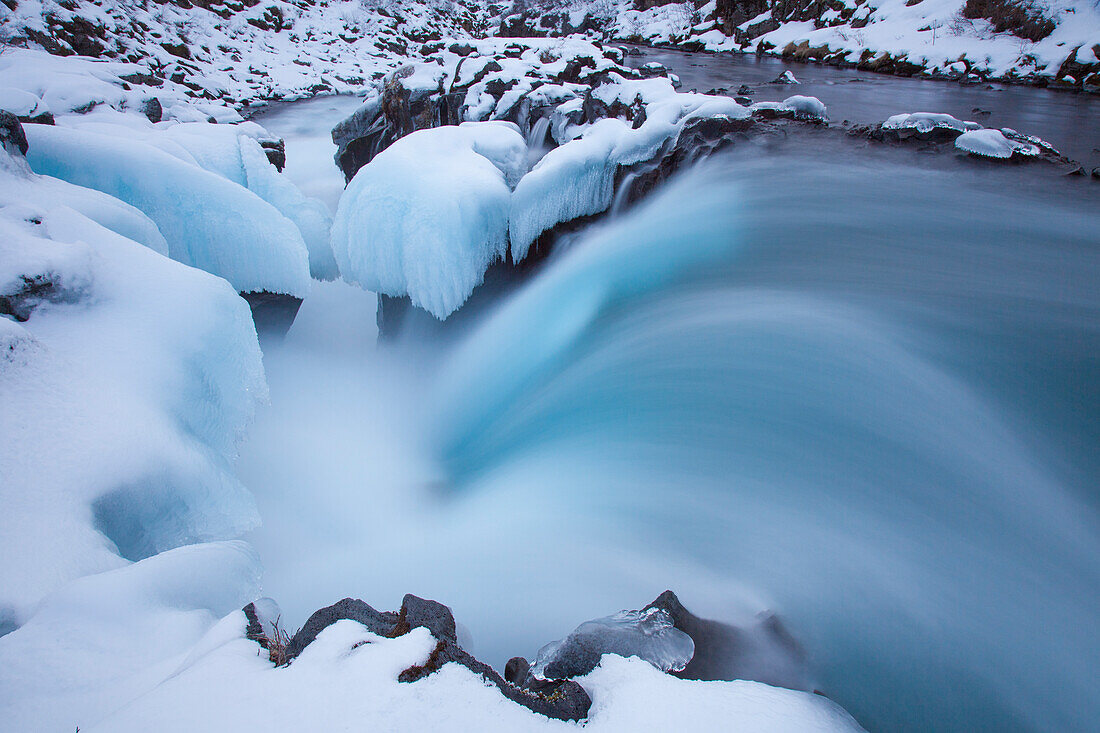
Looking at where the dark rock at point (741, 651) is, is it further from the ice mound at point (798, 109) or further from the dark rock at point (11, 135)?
the ice mound at point (798, 109)

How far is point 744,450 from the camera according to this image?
2.61 metres

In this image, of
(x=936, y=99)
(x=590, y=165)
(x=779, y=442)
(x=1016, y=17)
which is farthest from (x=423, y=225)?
(x=1016, y=17)

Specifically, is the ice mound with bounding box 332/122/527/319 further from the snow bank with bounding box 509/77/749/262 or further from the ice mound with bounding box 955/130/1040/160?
the ice mound with bounding box 955/130/1040/160

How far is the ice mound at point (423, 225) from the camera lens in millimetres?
4074

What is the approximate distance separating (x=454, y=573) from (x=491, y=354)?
2.09 meters

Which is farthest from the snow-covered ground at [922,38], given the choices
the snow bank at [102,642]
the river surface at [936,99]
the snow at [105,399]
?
the snow bank at [102,642]

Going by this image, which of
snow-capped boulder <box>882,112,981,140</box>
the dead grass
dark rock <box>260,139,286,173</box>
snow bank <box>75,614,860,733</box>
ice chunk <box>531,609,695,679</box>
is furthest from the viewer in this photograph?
the dead grass

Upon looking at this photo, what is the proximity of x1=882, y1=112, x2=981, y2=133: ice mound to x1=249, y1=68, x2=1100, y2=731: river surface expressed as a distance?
1.96 feet

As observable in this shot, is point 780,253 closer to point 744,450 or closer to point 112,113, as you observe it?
point 744,450

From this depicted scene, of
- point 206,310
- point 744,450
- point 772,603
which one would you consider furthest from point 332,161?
point 772,603

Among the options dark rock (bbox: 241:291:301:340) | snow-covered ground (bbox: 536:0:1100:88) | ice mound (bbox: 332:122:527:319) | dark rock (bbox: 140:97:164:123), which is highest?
snow-covered ground (bbox: 536:0:1100:88)

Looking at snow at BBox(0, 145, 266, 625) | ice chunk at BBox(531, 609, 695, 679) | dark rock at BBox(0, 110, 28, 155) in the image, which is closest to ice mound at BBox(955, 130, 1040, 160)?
ice chunk at BBox(531, 609, 695, 679)

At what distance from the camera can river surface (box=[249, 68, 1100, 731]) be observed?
187 centimetres

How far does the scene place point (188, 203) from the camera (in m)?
3.85
